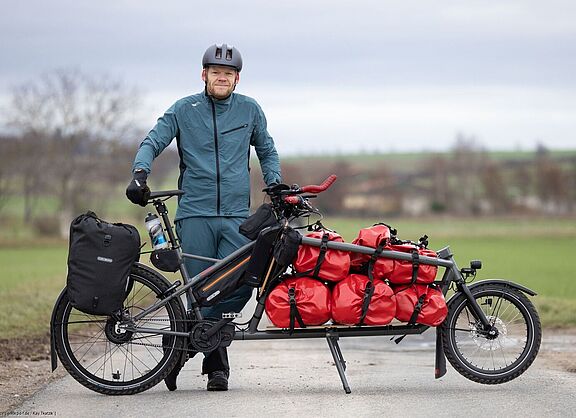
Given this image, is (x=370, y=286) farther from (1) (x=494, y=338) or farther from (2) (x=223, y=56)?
A: (2) (x=223, y=56)

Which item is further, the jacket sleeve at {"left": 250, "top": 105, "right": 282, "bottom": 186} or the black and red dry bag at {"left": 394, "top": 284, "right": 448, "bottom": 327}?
the jacket sleeve at {"left": 250, "top": 105, "right": 282, "bottom": 186}

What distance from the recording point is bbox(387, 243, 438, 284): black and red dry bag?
761 cm

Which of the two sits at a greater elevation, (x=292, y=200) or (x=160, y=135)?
(x=160, y=135)

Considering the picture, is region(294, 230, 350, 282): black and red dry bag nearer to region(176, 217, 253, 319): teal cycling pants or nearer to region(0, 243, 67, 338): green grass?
region(176, 217, 253, 319): teal cycling pants

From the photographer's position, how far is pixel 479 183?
308ft

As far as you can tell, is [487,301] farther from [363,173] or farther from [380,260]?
[363,173]

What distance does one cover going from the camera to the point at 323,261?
7.49 meters

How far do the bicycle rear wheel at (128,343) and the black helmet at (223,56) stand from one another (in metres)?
1.47

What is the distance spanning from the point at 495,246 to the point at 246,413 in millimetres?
45828

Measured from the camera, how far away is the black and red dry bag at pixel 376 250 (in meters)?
7.52

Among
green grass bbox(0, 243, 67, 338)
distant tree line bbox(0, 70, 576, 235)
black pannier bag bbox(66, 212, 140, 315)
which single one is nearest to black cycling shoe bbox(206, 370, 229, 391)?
black pannier bag bbox(66, 212, 140, 315)

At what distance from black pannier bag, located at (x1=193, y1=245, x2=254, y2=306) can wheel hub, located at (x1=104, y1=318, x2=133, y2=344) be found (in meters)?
0.50

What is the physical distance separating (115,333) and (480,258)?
32910mm

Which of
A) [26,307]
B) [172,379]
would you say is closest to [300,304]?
[172,379]
